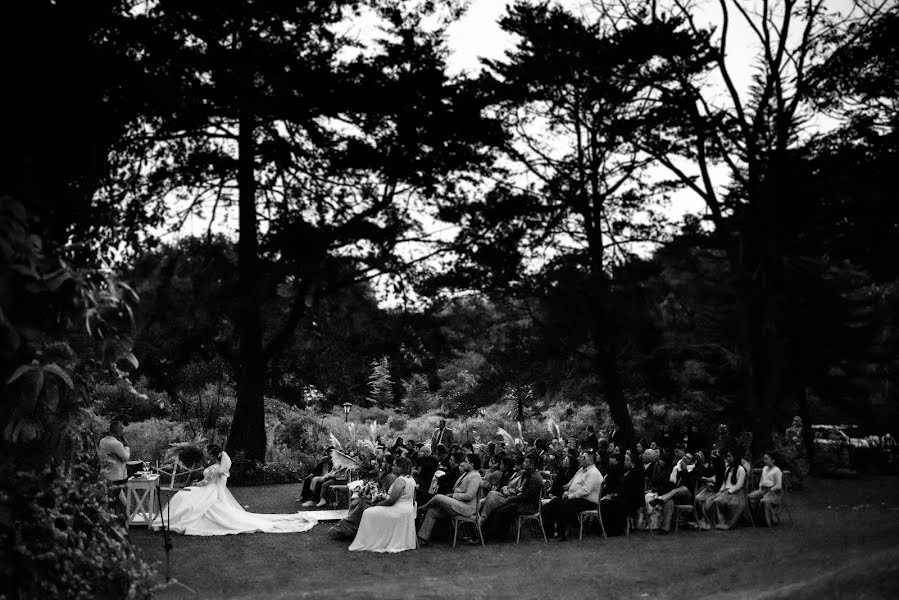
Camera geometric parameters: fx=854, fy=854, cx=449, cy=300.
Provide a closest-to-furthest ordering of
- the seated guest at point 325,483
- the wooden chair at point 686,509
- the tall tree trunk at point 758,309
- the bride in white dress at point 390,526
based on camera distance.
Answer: the bride in white dress at point 390,526 < the wooden chair at point 686,509 < the seated guest at point 325,483 < the tall tree trunk at point 758,309

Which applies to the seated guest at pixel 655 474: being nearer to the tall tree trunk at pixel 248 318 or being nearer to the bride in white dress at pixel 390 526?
the bride in white dress at pixel 390 526

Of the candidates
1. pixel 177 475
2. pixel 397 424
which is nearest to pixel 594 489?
pixel 177 475

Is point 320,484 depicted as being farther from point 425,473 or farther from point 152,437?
point 152,437

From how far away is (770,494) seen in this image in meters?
14.1

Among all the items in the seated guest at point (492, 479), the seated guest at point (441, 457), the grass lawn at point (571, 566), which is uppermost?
the seated guest at point (441, 457)

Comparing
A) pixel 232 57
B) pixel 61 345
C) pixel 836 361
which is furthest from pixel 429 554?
pixel 836 361

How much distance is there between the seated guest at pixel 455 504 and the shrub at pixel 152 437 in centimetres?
1523

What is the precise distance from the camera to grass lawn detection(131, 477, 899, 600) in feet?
27.8

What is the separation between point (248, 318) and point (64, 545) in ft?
41.1

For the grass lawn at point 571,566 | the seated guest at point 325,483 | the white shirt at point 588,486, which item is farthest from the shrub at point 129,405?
the white shirt at point 588,486

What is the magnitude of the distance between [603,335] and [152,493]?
12322mm

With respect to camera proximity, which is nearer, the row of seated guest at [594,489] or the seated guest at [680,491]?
the row of seated guest at [594,489]

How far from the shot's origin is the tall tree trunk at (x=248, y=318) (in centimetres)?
1898

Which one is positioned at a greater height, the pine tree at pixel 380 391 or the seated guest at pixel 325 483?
the pine tree at pixel 380 391
